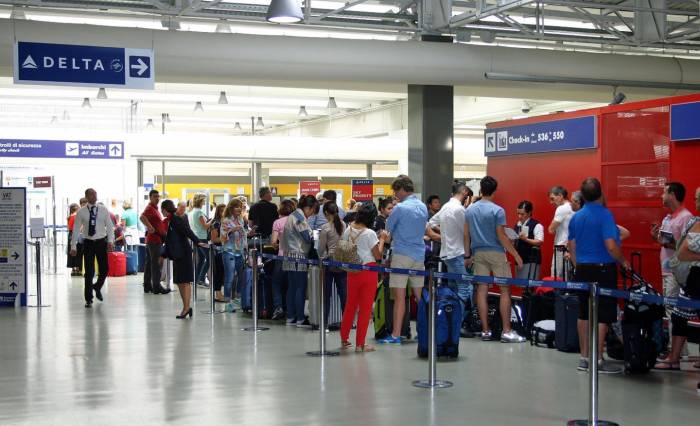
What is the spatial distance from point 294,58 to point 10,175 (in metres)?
12.0

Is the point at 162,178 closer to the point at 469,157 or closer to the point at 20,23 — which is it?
the point at 469,157

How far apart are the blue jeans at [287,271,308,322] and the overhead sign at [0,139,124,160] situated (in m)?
12.1

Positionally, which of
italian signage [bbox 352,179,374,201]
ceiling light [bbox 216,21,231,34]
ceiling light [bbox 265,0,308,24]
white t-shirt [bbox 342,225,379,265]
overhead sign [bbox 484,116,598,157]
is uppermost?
ceiling light [bbox 216,21,231,34]

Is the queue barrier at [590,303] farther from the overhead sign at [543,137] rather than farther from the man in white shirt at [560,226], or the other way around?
the overhead sign at [543,137]

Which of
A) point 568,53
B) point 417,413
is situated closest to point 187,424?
point 417,413

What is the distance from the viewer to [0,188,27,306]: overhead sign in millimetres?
12711

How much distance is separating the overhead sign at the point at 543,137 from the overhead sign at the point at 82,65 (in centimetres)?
464

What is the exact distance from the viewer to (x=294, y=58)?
12289 mm

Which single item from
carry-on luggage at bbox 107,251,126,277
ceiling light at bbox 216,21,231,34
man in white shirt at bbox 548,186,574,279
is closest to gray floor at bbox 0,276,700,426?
man in white shirt at bbox 548,186,574,279

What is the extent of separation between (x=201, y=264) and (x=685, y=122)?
352 inches

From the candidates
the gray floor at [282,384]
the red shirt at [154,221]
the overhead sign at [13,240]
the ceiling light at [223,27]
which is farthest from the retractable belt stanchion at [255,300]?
the ceiling light at [223,27]

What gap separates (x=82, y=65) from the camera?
451 inches

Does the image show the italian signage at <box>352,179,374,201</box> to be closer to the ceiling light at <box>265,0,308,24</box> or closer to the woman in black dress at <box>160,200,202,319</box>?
the woman in black dress at <box>160,200,202,319</box>

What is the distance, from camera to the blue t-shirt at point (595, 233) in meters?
7.14
